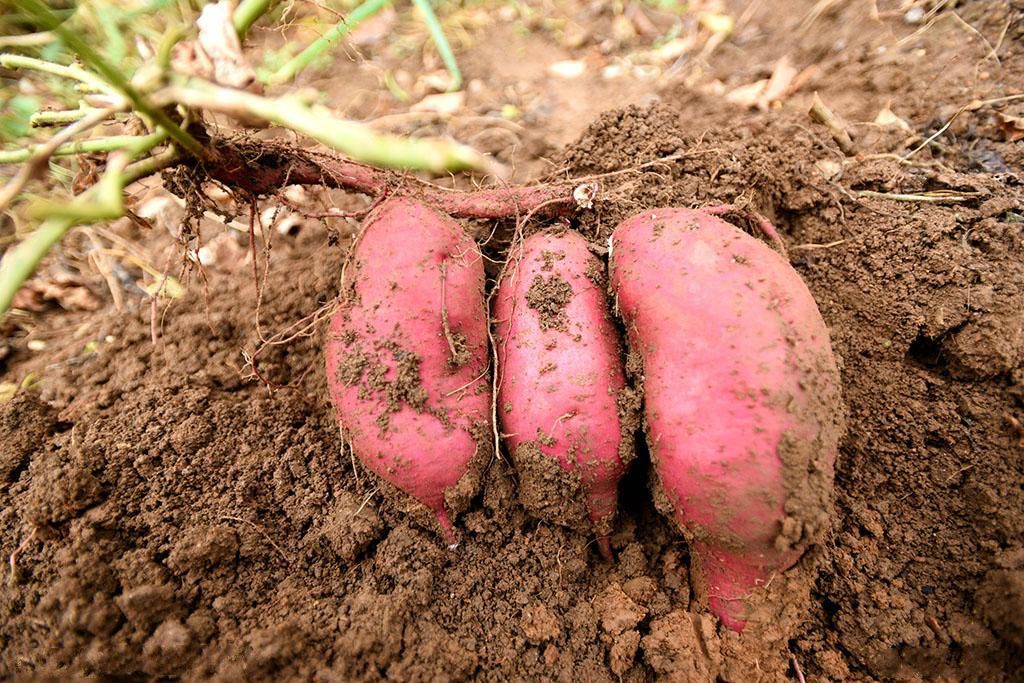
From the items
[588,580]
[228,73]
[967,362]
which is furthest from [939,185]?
[228,73]

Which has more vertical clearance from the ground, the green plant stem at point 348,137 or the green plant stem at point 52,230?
the green plant stem at point 348,137

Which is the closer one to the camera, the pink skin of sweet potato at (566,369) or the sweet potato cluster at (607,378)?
the sweet potato cluster at (607,378)

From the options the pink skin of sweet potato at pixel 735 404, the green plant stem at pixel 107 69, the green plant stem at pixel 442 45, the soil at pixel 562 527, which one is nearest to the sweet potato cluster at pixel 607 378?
the pink skin of sweet potato at pixel 735 404

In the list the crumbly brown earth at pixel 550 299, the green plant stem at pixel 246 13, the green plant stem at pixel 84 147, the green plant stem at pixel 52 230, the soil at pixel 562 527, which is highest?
the green plant stem at pixel 246 13

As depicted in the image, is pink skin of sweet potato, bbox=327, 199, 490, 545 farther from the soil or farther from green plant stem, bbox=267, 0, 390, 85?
green plant stem, bbox=267, 0, 390, 85

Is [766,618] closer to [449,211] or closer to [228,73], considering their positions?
[449,211]

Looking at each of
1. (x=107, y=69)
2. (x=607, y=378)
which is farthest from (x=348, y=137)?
(x=607, y=378)

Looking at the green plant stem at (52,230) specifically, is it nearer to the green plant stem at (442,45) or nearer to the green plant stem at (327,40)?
the green plant stem at (327,40)
